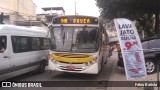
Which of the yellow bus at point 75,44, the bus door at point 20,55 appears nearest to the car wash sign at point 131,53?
the yellow bus at point 75,44

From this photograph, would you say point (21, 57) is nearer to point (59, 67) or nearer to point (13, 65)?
point (13, 65)

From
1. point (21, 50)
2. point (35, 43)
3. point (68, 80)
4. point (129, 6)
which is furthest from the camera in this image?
point (129, 6)

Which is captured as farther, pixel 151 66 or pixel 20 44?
pixel 151 66

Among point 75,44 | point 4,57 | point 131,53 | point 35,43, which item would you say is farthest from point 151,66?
point 4,57

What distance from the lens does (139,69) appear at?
8.35 m

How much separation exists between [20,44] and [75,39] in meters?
2.41

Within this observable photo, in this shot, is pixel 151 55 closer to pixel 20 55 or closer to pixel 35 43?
pixel 35 43

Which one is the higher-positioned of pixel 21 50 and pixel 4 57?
pixel 21 50

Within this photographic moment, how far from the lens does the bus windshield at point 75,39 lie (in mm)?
13281

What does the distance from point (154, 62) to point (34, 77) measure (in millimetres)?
5665

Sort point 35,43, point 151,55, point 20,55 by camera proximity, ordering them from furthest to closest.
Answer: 1. point 35,43
2. point 151,55
3. point 20,55

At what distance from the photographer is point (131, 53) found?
838cm

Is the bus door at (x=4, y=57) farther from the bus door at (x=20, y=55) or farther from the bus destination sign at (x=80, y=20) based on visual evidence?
the bus destination sign at (x=80, y=20)

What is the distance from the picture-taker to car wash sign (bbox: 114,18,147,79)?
8359 mm
